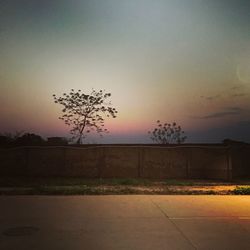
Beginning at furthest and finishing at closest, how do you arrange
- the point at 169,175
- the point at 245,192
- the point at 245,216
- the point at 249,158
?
the point at 249,158 < the point at 169,175 < the point at 245,192 < the point at 245,216

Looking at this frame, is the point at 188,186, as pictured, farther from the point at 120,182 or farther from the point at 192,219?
the point at 192,219

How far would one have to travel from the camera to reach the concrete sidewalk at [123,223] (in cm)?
790

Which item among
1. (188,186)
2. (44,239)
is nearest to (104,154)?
(188,186)

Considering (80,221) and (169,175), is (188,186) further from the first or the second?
(80,221)

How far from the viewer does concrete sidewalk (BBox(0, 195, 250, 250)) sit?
7.90 meters

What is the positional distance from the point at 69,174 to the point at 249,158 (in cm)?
1178

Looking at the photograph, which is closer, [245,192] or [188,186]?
[245,192]

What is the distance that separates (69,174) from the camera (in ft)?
82.6

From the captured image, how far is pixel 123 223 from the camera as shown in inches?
379

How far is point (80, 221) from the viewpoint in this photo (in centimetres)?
980

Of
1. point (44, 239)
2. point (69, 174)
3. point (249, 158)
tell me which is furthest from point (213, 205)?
point (249, 158)

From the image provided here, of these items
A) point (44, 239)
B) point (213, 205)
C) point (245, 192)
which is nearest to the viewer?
point (44, 239)

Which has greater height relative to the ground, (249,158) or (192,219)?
(249,158)

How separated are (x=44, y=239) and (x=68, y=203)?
4520mm
